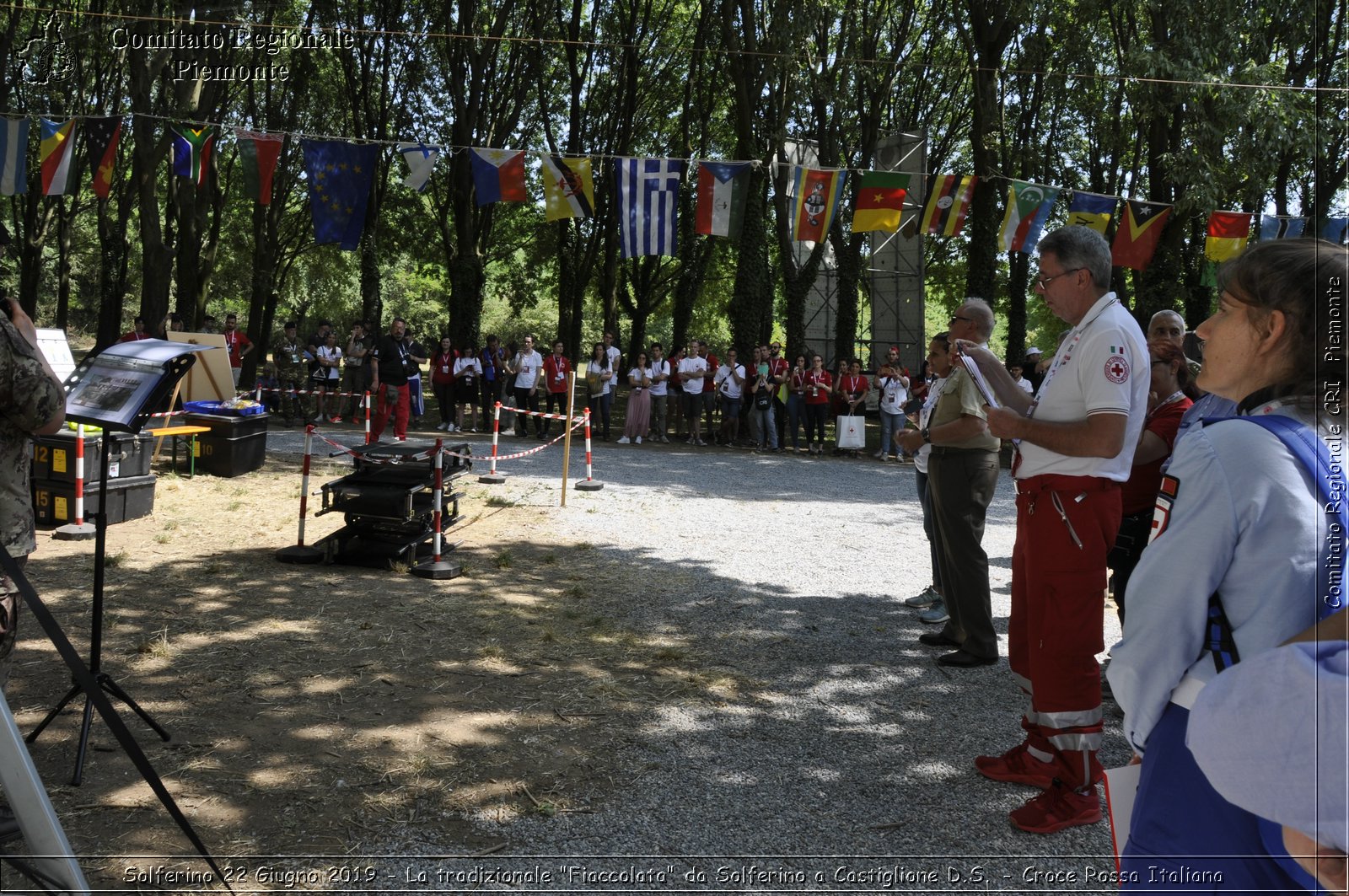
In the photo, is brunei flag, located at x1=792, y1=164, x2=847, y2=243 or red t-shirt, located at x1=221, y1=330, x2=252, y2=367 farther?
red t-shirt, located at x1=221, y1=330, x2=252, y2=367

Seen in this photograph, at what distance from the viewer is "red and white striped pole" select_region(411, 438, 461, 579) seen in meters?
7.73

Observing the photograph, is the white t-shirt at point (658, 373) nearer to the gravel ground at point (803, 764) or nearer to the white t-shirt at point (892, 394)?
the white t-shirt at point (892, 394)

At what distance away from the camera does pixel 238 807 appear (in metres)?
Result: 3.78

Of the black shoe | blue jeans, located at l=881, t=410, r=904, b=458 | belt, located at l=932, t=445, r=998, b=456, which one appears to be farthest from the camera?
blue jeans, located at l=881, t=410, r=904, b=458

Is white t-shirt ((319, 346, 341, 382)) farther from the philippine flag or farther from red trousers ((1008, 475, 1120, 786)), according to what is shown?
red trousers ((1008, 475, 1120, 786))

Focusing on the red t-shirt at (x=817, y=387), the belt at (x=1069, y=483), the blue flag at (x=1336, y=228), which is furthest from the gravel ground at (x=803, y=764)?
the red t-shirt at (x=817, y=387)

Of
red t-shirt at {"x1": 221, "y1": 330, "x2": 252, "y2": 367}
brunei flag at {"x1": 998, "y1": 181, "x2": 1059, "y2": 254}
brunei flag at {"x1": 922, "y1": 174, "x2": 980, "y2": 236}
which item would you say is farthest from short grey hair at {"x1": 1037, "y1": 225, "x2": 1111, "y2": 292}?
red t-shirt at {"x1": 221, "y1": 330, "x2": 252, "y2": 367}

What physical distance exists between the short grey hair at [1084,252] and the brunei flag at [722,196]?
13.7 meters

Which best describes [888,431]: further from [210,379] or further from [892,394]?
[210,379]

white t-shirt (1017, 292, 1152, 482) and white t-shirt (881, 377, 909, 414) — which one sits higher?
white t-shirt (1017, 292, 1152, 482)

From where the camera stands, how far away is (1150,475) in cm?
493

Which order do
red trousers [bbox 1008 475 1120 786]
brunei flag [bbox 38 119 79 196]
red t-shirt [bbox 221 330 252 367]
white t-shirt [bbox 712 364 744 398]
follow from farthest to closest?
1. white t-shirt [bbox 712 364 744 398]
2. red t-shirt [bbox 221 330 252 367]
3. brunei flag [bbox 38 119 79 196]
4. red trousers [bbox 1008 475 1120 786]

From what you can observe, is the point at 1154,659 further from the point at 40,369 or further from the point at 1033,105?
the point at 1033,105

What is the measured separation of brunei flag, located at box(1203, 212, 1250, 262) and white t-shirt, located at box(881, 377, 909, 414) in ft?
19.3
